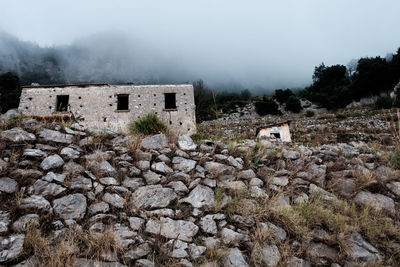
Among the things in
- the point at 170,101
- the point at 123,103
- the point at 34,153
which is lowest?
the point at 34,153

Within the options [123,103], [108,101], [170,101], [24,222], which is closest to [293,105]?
[170,101]

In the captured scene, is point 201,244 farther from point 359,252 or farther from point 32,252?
point 359,252

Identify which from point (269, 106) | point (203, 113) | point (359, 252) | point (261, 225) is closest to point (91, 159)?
point (261, 225)

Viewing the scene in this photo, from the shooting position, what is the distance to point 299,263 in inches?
119

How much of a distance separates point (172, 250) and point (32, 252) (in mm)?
1532

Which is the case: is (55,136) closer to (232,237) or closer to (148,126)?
(148,126)

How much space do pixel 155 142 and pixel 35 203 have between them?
6.79 feet

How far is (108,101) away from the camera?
19.3 metres

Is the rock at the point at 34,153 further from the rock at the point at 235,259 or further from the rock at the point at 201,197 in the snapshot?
the rock at the point at 235,259

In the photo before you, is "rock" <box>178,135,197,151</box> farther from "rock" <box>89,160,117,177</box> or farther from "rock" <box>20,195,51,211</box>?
"rock" <box>20,195,51,211</box>

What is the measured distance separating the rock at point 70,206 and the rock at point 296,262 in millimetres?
2732

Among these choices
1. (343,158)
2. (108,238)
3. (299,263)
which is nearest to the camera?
(108,238)

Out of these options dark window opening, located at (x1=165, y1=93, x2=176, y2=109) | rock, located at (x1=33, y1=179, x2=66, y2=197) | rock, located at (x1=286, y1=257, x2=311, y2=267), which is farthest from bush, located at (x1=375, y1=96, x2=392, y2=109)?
rock, located at (x1=33, y1=179, x2=66, y2=197)

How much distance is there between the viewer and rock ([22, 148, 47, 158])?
3.43 meters
